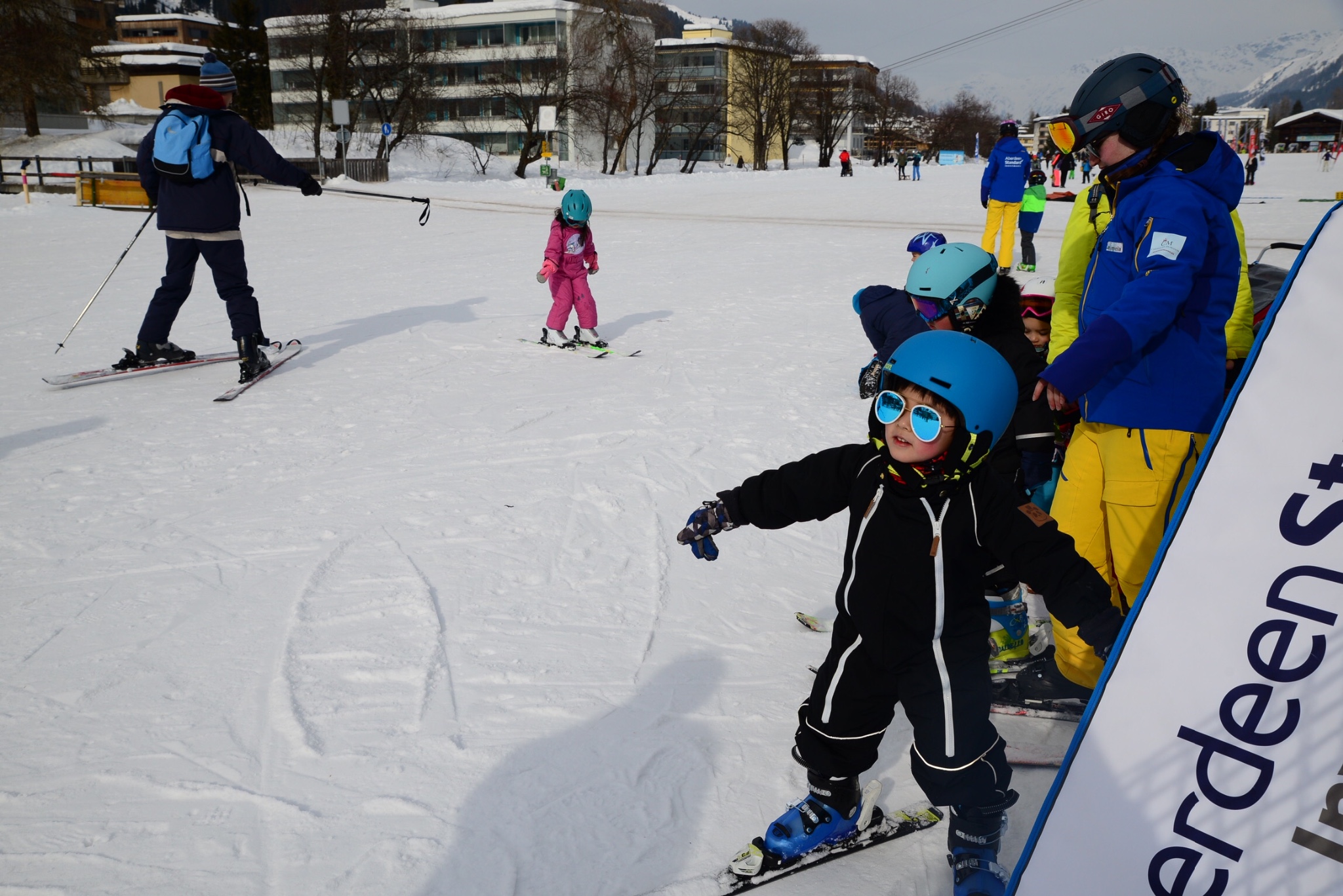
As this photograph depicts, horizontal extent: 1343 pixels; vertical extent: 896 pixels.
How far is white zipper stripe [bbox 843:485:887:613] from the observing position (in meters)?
2.26

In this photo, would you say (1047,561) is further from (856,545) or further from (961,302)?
(961,302)

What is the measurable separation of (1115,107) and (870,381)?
12.6ft

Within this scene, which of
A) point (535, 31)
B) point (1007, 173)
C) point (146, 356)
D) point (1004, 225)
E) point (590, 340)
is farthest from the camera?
point (535, 31)

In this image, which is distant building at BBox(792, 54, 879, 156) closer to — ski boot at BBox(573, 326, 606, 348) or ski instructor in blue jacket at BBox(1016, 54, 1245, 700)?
ski boot at BBox(573, 326, 606, 348)

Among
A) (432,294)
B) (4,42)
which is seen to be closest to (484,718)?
(432,294)

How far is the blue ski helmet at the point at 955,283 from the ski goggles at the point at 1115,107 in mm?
518

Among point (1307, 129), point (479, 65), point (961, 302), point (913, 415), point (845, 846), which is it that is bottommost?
point (845, 846)

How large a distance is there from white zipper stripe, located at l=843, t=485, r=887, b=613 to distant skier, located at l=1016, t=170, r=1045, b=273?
11313mm

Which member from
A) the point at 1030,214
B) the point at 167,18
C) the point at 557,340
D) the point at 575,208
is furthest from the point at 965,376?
the point at 167,18

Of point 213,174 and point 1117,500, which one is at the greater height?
point 213,174

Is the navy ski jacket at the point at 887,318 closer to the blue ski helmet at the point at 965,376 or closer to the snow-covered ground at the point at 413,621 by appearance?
the snow-covered ground at the point at 413,621

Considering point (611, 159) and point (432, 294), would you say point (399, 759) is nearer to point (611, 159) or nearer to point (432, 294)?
point (432, 294)

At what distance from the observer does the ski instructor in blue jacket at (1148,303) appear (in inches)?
98.0

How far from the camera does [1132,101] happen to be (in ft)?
8.52
